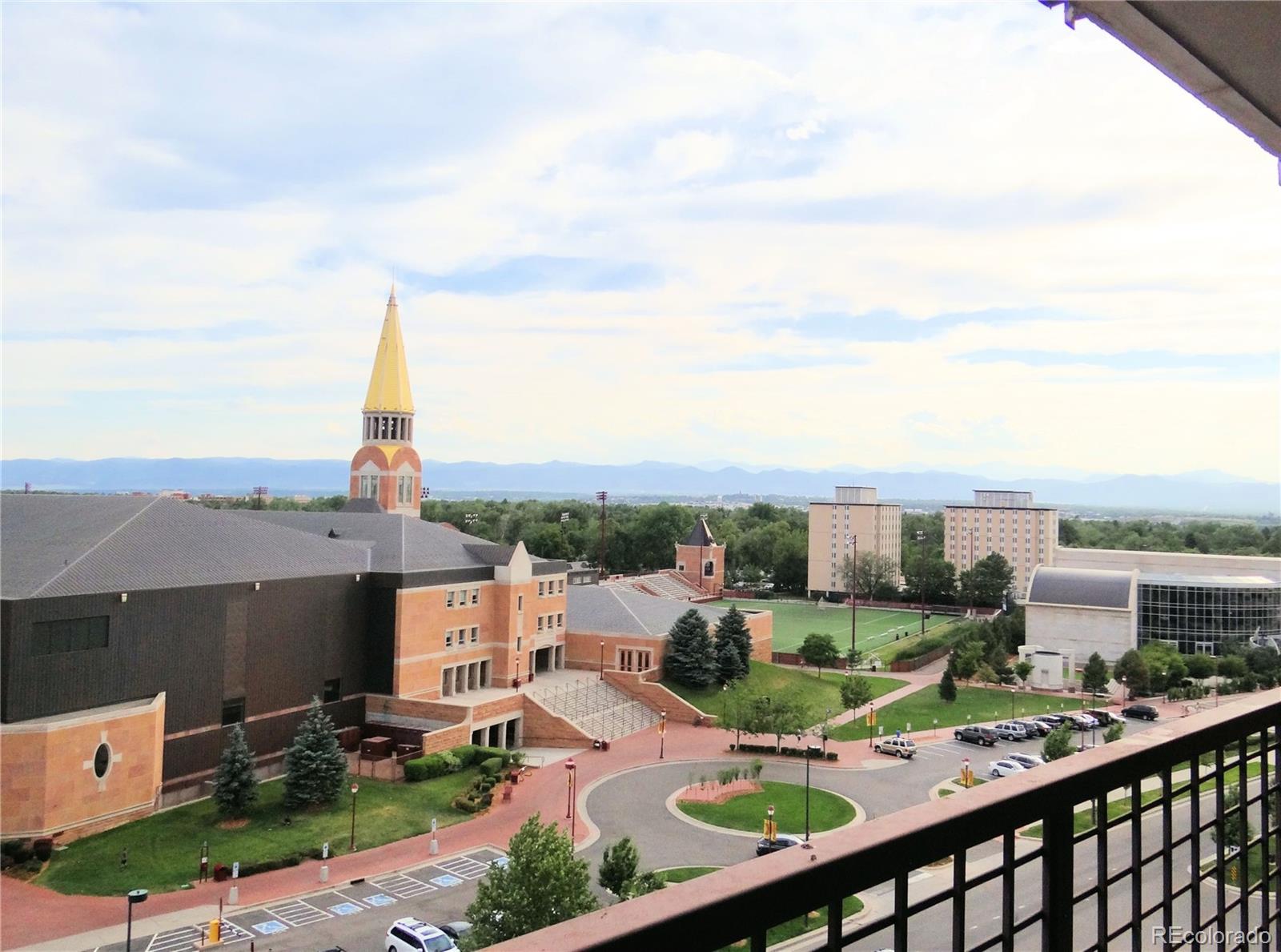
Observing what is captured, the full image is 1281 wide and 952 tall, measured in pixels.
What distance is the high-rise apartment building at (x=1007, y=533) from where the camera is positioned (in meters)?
86.4

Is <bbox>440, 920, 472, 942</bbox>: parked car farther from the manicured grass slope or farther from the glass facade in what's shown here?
the glass facade

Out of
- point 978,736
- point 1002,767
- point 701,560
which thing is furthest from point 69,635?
point 701,560

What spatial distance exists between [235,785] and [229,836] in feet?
4.66

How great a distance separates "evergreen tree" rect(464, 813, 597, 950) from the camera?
13.7 metres

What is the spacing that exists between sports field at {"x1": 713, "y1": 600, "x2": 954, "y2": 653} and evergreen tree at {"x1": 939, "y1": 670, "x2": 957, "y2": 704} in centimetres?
1246

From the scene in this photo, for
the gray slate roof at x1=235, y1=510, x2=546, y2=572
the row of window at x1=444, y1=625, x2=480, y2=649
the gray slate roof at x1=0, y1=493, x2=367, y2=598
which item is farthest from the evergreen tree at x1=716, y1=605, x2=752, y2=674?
the gray slate roof at x1=0, y1=493, x2=367, y2=598

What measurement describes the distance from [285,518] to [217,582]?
14414 millimetres

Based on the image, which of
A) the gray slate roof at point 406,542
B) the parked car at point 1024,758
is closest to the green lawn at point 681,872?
the parked car at point 1024,758

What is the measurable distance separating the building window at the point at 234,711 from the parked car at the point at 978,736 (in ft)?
73.8

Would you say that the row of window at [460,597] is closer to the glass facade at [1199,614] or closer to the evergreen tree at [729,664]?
the evergreen tree at [729,664]

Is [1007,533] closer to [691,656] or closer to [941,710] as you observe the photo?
[941,710]

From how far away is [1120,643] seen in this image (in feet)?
149

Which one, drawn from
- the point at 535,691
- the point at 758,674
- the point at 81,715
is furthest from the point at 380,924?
the point at 758,674

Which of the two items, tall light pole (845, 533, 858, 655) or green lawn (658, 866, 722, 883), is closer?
green lawn (658, 866, 722, 883)
